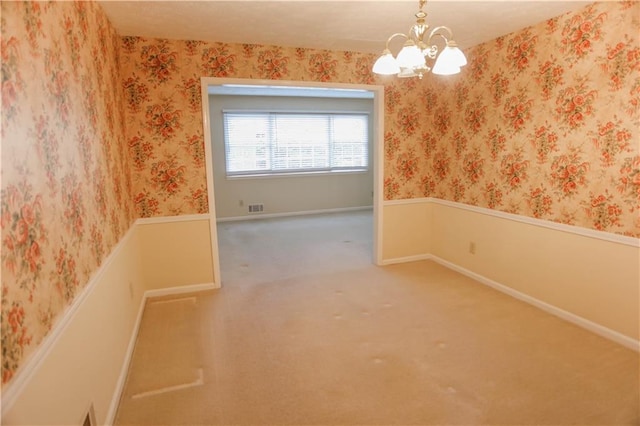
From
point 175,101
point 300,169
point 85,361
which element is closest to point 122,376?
point 85,361

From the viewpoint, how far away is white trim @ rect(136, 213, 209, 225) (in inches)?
133

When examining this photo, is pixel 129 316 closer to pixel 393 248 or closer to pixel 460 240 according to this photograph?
pixel 393 248

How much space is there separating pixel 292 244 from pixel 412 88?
2.60 meters

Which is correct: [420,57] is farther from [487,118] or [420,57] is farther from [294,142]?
[294,142]

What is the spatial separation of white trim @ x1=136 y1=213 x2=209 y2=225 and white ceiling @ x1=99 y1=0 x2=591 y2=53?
155 centimetres

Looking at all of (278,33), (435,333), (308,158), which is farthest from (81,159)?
(308,158)

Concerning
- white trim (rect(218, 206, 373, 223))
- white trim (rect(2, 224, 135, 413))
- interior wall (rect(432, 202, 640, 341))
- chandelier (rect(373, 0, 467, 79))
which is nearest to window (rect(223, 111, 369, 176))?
white trim (rect(218, 206, 373, 223))

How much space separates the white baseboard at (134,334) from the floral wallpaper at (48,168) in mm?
732

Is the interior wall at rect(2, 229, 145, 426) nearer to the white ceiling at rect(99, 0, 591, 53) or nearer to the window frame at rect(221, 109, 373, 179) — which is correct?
the white ceiling at rect(99, 0, 591, 53)

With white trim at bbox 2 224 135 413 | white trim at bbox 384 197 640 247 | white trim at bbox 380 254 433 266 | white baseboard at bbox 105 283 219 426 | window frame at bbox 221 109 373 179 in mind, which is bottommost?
white baseboard at bbox 105 283 219 426

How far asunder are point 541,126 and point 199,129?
2891 millimetres

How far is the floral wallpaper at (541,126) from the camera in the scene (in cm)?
244

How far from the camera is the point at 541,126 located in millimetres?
2963

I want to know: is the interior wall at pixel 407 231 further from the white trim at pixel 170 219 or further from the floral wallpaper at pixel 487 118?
the white trim at pixel 170 219
